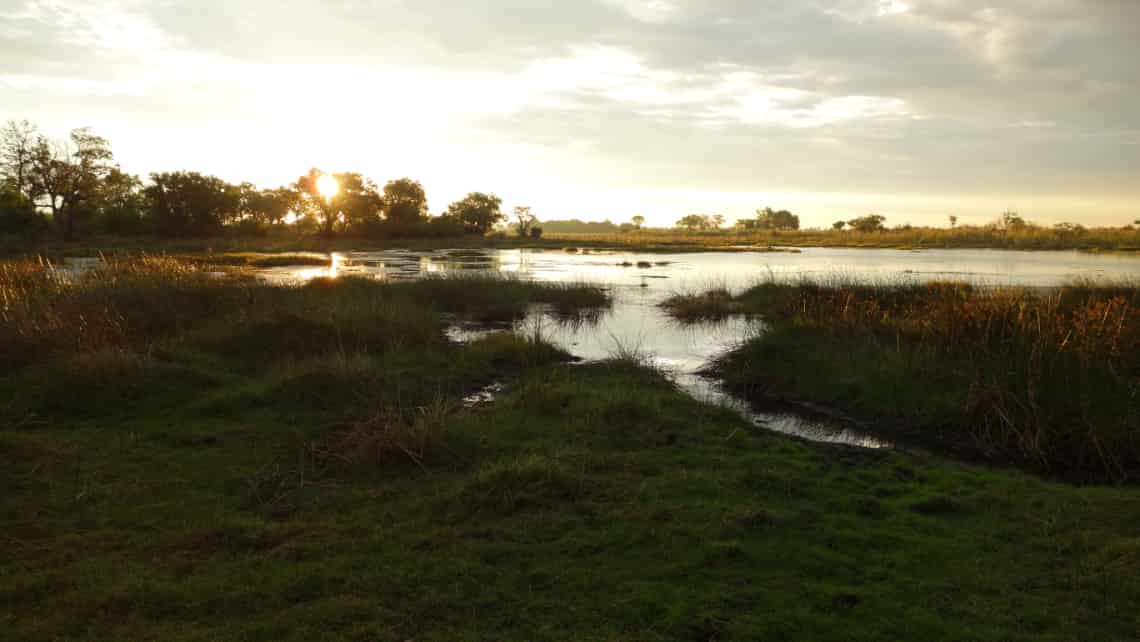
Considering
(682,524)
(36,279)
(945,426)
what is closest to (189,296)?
(36,279)

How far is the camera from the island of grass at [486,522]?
5191 millimetres

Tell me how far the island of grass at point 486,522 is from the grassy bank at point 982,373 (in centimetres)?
143

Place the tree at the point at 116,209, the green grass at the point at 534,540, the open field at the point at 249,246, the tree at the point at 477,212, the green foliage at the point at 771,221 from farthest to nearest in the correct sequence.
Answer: the green foliage at the point at 771,221
the tree at the point at 477,212
the tree at the point at 116,209
the open field at the point at 249,246
the green grass at the point at 534,540

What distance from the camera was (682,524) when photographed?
6.86 m

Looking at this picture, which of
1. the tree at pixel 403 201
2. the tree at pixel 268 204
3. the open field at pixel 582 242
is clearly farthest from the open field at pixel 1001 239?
the tree at pixel 268 204

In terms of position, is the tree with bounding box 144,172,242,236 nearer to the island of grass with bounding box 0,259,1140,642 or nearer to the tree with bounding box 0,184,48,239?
the tree with bounding box 0,184,48,239

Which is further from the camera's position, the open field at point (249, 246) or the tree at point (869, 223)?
the tree at point (869, 223)

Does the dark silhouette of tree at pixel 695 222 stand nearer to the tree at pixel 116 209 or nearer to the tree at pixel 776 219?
the tree at pixel 776 219

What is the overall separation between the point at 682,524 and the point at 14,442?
26.5 ft

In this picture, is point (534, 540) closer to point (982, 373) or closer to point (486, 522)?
point (486, 522)

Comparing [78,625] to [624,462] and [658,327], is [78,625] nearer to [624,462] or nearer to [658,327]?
[624,462]

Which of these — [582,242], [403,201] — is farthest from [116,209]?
[582,242]

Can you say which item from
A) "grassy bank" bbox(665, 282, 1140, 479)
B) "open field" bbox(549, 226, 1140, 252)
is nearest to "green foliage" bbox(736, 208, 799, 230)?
"open field" bbox(549, 226, 1140, 252)

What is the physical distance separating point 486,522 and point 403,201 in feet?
296
